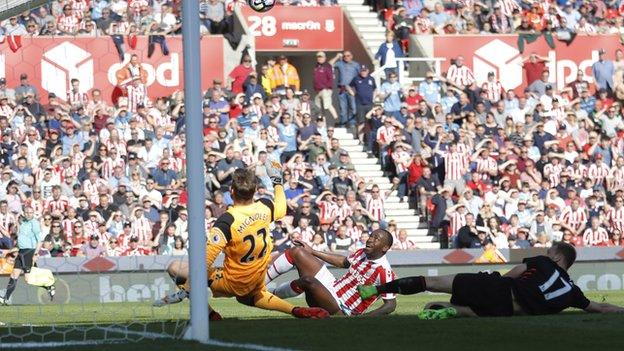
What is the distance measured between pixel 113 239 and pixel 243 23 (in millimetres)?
8985

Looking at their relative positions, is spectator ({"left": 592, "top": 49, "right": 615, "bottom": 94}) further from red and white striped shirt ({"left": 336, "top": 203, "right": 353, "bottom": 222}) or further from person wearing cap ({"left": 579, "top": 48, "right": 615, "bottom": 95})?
red and white striped shirt ({"left": 336, "top": 203, "right": 353, "bottom": 222})

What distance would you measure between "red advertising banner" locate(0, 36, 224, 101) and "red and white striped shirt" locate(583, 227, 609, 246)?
7.99m

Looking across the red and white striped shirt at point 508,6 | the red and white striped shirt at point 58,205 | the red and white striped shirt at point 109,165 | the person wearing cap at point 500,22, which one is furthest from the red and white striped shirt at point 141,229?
the red and white striped shirt at point 508,6

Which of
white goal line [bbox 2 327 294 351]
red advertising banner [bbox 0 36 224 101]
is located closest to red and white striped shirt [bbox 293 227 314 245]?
red advertising banner [bbox 0 36 224 101]

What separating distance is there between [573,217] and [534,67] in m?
5.32

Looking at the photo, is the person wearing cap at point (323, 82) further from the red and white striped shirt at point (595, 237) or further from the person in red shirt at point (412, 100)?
the red and white striped shirt at point (595, 237)

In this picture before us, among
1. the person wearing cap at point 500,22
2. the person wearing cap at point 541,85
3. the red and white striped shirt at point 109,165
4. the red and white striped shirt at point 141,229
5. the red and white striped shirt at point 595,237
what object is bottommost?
the red and white striped shirt at point 595,237

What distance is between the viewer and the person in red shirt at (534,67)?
105 ft

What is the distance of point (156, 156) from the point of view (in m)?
24.5

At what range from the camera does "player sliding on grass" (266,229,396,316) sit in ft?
46.1

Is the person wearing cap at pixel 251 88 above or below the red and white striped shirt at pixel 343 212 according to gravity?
A: above

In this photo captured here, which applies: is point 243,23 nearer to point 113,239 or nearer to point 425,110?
point 425,110

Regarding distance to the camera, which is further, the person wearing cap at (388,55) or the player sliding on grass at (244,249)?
the person wearing cap at (388,55)

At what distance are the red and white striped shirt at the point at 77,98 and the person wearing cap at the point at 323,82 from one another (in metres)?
4.83
